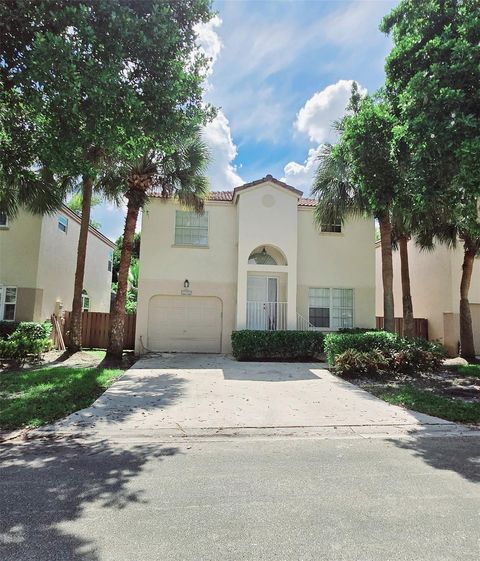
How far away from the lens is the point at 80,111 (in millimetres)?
7145

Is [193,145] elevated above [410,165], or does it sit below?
above

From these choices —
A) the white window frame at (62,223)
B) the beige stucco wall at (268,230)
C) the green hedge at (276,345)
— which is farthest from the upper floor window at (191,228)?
the white window frame at (62,223)

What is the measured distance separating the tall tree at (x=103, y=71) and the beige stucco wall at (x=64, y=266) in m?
10.2

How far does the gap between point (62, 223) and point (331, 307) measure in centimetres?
1285

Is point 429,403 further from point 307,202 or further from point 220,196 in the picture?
point 220,196

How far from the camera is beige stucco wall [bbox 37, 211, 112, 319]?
17406 millimetres

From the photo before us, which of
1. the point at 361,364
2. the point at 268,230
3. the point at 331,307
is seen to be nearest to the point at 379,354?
the point at 361,364

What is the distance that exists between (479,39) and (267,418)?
7.71 m

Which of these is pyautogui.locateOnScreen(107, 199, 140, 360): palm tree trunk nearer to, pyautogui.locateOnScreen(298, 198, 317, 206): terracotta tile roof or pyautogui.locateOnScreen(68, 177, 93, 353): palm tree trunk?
pyautogui.locateOnScreen(68, 177, 93, 353): palm tree trunk

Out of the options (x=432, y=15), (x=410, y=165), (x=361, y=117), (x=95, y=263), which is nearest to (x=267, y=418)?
(x=410, y=165)

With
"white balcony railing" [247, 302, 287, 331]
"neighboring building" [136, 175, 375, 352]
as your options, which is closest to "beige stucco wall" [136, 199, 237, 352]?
"neighboring building" [136, 175, 375, 352]

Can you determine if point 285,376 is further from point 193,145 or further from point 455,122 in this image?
point 193,145

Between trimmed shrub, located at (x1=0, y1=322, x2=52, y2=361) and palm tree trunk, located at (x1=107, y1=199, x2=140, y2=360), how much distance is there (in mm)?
2748

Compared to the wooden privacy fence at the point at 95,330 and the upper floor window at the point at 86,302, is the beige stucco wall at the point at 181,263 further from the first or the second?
the upper floor window at the point at 86,302
